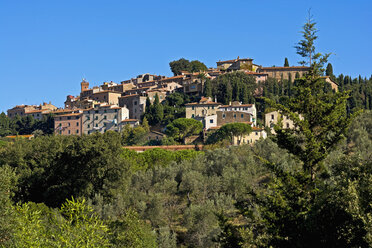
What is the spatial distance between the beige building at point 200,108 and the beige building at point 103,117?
530 inches

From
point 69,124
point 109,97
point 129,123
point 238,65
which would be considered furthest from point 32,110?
point 238,65

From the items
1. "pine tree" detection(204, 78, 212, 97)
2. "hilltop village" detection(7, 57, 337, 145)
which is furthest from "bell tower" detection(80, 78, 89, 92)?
"pine tree" detection(204, 78, 212, 97)

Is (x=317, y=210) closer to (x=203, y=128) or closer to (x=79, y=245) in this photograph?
(x=79, y=245)

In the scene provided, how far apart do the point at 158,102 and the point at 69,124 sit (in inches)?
730

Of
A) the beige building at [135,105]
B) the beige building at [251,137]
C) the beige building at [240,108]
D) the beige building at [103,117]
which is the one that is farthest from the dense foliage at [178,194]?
the beige building at [103,117]

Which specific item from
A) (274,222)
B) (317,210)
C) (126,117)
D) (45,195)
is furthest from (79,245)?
(126,117)

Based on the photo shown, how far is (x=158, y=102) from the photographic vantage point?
260ft

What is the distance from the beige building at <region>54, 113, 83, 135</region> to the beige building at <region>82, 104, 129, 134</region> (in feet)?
3.93

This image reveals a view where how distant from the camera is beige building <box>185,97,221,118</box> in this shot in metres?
74.5

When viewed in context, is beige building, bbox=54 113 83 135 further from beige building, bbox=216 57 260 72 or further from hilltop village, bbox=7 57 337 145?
beige building, bbox=216 57 260 72

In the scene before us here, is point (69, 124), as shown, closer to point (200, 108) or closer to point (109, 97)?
point (109, 97)

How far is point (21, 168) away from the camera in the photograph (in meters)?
39.5

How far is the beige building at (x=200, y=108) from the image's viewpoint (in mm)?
74469

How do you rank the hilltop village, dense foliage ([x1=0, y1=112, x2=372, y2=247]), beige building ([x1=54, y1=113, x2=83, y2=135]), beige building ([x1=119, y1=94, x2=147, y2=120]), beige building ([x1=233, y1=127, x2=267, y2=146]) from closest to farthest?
dense foliage ([x1=0, y1=112, x2=372, y2=247]), beige building ([x1=233, y1=127, x2=267, y2=146]), the hilltop village, beige building ([x1=119, y1=94, x2=147, y2=120]), beige building ([x1=54, y1=113, x2=83, y2=135])
